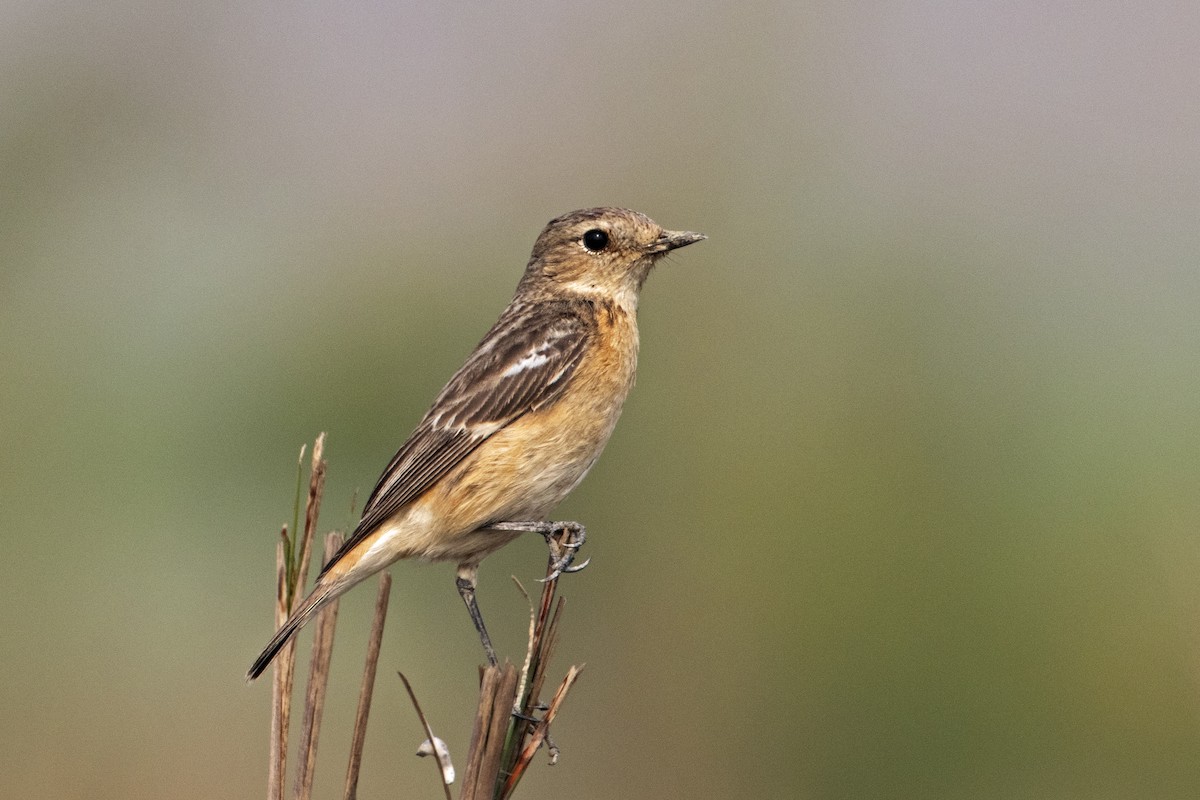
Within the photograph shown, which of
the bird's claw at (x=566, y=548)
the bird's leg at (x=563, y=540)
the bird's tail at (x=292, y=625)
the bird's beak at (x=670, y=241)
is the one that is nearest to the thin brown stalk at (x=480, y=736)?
the bird's tail at (x=292, y=625)

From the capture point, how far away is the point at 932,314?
937 cm

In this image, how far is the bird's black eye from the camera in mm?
5941

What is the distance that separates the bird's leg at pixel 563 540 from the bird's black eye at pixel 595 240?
1405mm

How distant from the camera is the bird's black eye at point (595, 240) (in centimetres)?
594

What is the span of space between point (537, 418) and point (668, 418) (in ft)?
10.3

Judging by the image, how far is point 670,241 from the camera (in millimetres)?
5805

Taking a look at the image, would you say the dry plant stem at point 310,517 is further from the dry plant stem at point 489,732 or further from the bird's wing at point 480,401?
the bird's wing at point 480,401

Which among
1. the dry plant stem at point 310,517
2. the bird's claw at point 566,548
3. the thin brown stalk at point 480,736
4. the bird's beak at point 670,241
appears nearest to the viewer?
the thin brown stalk at point 480,736

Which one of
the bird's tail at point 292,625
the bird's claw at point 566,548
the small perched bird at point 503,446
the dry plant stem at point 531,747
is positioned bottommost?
the dry plant stem at point 531,747

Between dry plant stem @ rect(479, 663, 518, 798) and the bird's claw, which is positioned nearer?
dry plant stem @ rect(479, 663, 518, 798)

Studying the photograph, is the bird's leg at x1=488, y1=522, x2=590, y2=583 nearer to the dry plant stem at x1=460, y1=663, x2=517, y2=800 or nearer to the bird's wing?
the bird's wing

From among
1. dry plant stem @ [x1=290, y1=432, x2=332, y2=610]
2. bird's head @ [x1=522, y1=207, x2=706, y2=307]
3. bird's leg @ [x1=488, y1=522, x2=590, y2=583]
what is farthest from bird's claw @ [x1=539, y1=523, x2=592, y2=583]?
bird's head @ [x1=522, y1=207, x2=706, y2=307]

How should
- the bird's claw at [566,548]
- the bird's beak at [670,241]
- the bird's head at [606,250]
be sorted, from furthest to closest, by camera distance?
the bird's head at [606,250], the bird's beak at [670,241], the bird's claw at [566,548]

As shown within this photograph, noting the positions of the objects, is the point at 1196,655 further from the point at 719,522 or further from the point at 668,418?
the point at 668,418
